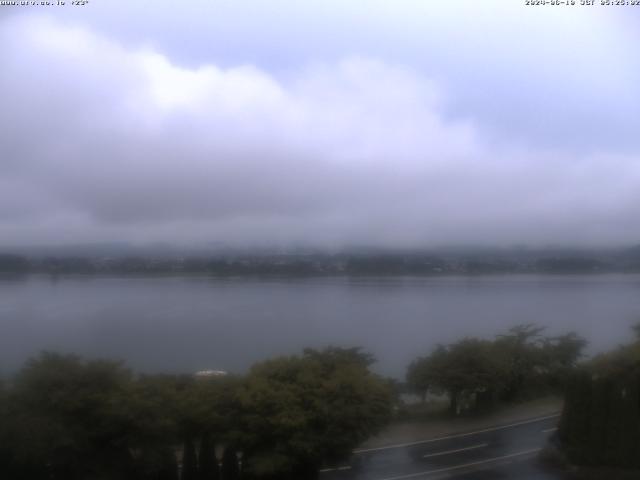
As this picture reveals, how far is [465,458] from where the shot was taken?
13172 mm

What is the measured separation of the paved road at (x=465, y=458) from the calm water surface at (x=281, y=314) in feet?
16.7

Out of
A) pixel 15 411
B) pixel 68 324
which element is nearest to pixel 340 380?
pixel 15 411

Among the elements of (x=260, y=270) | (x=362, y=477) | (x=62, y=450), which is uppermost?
(x=260, y=270)

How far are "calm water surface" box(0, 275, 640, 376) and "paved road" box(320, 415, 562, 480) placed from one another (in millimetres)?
5078

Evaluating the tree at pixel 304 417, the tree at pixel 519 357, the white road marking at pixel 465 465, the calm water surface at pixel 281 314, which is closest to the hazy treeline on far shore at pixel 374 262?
the calm water surface at pixel 281 314

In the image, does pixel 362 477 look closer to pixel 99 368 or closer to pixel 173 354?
pixel 99 368

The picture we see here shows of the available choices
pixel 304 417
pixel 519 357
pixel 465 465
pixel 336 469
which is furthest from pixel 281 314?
pixel 304 417

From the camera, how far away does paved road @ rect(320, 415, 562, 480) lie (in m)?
12.1

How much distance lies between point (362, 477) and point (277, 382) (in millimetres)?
2396

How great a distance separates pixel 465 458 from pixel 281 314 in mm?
17170

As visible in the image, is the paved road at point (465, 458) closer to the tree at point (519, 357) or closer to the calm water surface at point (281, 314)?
the tree at point (519, 357)

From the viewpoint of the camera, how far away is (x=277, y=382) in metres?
12.4

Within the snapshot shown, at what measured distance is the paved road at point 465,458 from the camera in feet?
39.7

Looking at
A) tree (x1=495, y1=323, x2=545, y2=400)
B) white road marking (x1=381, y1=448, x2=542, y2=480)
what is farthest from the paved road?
tree (x1=495, y1=323, x2=545, y2=400)
